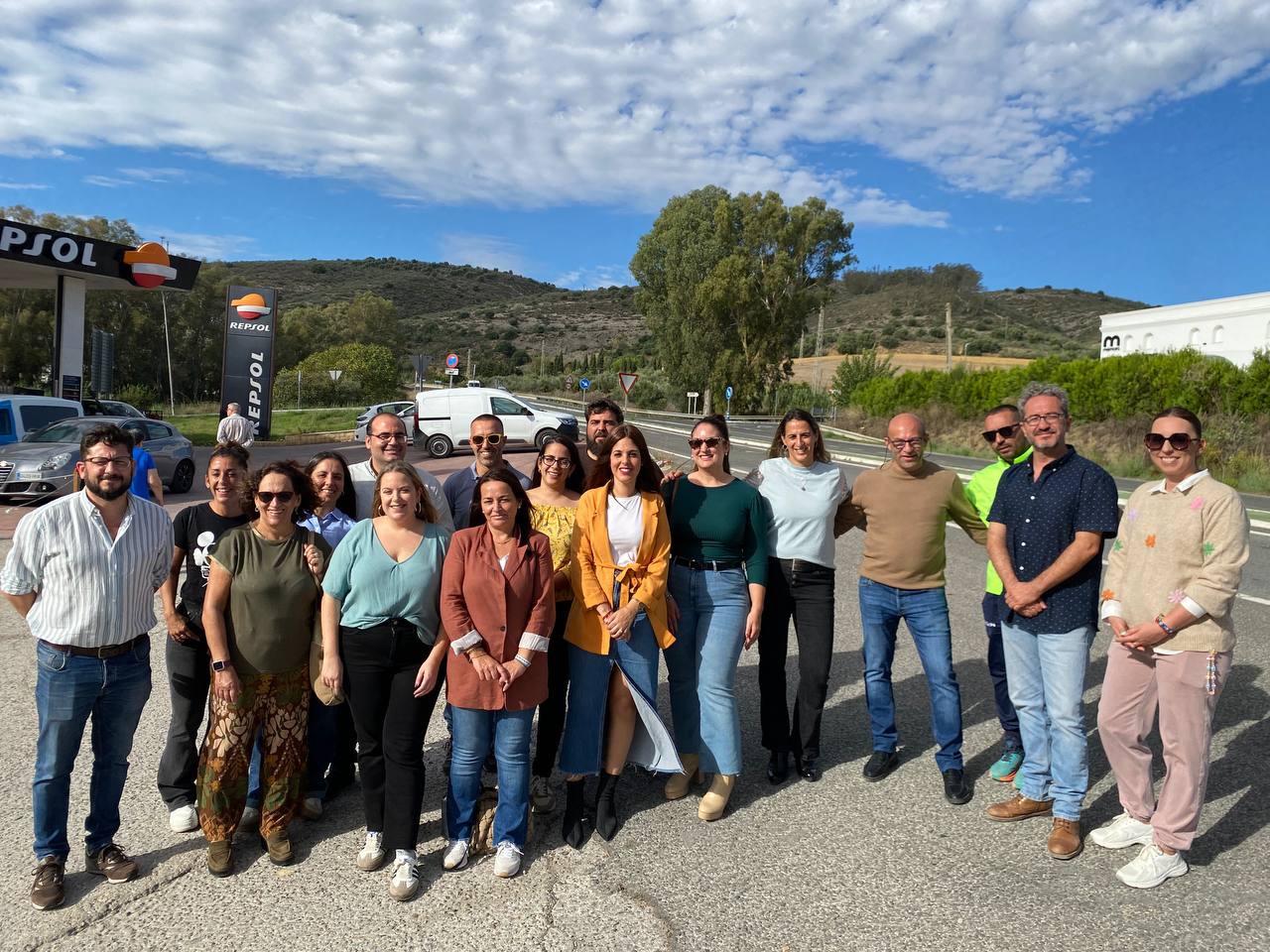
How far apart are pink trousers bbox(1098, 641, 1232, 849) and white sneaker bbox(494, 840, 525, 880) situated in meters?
2.54

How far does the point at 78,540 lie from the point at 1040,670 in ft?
13.4

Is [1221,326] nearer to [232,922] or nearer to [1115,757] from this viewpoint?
[1115,757]

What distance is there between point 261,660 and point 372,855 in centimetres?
90

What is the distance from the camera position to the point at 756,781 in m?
4.39

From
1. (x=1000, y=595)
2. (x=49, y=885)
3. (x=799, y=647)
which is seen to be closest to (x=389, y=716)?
(x=49, y=885)

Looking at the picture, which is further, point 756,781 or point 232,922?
point 756,781

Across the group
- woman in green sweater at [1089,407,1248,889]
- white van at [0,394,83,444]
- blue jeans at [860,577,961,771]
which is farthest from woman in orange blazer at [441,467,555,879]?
white van at [0,394,83,444]

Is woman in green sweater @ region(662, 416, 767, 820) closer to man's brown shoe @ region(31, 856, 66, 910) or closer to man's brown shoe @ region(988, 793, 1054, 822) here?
man's brown shoe @ region(988, 793, 1054, 822)

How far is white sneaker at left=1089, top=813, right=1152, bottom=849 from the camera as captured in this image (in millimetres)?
3666

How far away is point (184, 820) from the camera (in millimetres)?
3721

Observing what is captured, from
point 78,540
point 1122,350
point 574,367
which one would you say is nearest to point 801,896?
point 78,540

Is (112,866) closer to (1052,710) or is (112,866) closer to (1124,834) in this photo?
(1052,710)

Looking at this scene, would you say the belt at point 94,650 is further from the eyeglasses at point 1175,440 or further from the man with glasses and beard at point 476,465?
the eyeglasses at point 1175,440

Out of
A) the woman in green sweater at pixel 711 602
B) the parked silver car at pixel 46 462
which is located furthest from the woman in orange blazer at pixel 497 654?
the parked silver car at pixel 46 462
